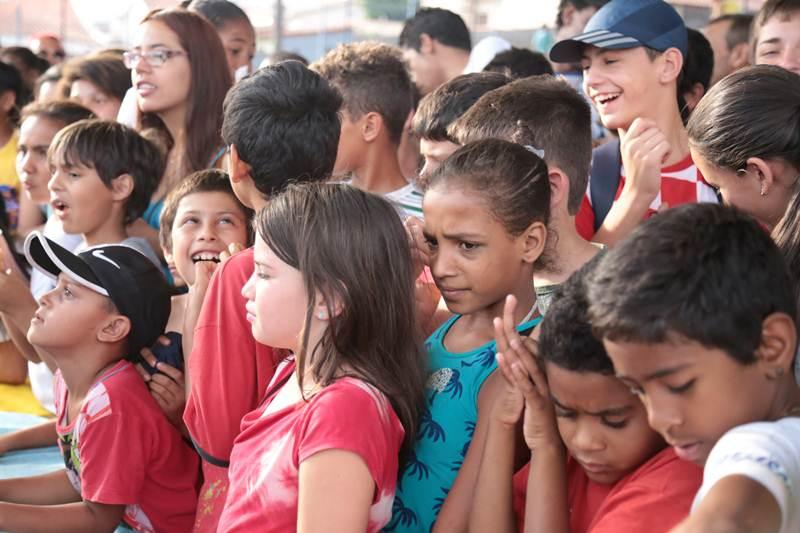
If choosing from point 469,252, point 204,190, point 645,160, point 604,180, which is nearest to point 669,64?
point 604,180

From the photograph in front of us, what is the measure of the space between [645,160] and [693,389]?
51.0 inches

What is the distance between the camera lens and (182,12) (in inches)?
175

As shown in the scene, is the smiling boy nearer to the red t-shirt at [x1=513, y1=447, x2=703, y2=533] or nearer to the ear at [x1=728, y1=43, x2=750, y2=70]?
the red t-shirt at [x1=513, y1=447, x2=703, y2=533]

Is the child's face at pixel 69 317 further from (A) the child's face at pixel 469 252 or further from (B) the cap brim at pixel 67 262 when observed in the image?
(A) the child's face at pixel 469 252

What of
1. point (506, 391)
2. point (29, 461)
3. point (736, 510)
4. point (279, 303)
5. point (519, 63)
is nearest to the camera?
point (736, 510)

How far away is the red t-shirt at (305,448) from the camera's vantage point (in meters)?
1.96

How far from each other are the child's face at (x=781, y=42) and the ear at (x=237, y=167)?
76.0 inches

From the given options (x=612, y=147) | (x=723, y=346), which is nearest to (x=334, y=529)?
(x=723, y=346)

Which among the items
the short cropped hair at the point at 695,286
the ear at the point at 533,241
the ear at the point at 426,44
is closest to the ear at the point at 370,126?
the ear at the point at 533,241

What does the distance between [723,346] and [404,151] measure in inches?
131

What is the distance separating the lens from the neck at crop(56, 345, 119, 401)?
9.59 ft

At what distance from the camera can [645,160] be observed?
2.74 meters

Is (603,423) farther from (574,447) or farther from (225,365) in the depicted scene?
(225,365)

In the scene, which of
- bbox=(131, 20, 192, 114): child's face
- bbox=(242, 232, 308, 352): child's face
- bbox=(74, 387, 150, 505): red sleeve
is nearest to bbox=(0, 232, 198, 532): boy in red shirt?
bbox=(74, 387, 150, 505): red sleeve
